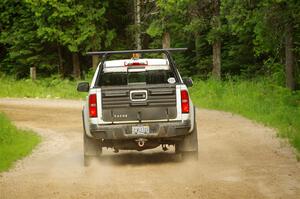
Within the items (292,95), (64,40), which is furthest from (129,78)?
(64,40)

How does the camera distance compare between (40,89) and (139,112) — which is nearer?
(139,112)

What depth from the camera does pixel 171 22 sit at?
114 ft

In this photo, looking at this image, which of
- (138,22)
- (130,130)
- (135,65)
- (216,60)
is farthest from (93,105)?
(138,22)

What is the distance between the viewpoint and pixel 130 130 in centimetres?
1260

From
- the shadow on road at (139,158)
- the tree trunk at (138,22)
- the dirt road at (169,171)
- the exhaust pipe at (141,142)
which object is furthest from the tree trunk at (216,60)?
A: the exhaust pipe at (141,142)

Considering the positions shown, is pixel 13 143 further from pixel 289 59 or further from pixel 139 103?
pixel 289 59

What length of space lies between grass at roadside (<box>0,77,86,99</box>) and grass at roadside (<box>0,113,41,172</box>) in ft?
48.2

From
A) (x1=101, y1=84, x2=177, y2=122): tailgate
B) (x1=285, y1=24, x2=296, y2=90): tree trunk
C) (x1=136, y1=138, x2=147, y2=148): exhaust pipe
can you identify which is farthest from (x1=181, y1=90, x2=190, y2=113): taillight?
(x1=285, y1=24, x2=296, y2=90): tree trunk

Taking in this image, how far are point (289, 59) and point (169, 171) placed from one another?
48.6 ft

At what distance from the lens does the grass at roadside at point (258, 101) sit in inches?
760

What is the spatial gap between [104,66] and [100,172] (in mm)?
2326

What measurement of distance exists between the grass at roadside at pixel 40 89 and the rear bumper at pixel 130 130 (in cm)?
2091

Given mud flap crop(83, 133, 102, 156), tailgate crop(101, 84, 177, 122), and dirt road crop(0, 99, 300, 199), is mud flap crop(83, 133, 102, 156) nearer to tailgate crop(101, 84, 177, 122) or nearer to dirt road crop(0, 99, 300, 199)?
dirt road crop(0, 99, 300, 199)

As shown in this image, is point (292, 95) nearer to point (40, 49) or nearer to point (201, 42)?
point (201, 42)
